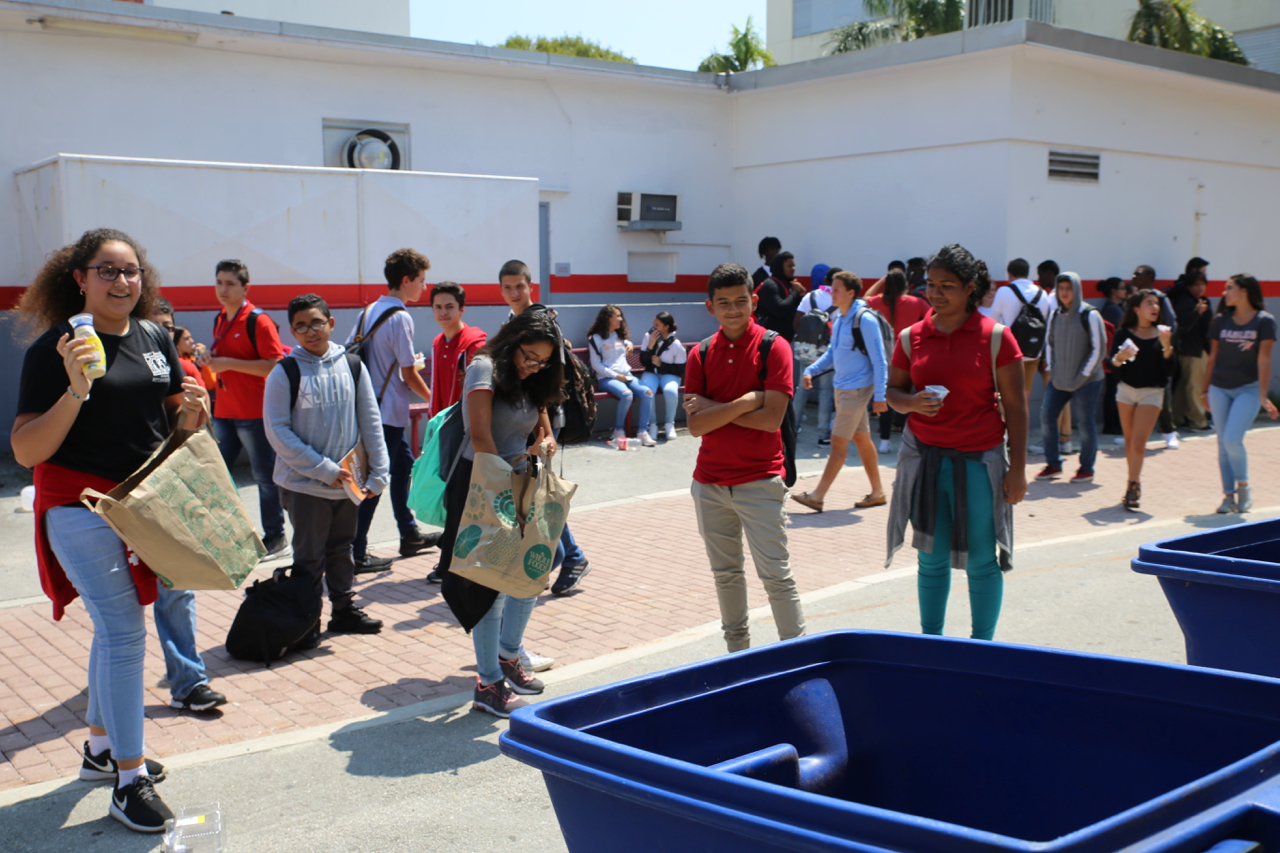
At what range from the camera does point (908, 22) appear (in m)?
32.0

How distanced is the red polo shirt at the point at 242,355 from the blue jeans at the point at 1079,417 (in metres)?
7.54

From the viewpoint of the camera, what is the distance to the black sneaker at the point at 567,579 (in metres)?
6.79

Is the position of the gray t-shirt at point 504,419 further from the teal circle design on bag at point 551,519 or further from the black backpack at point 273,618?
the black backpack at point 273,618

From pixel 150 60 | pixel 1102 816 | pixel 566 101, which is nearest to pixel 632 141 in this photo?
pixel 566 101

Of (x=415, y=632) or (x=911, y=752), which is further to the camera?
(x=415, y=632)

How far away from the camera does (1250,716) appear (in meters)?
2.12

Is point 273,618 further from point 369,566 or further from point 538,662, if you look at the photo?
point 369,566

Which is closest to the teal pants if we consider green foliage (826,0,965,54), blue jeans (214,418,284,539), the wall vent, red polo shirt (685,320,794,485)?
red polo shirt (685,320,794,485)

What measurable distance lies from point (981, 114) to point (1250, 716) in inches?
525

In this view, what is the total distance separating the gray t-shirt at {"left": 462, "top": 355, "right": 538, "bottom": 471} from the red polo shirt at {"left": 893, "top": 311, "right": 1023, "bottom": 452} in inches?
72.6

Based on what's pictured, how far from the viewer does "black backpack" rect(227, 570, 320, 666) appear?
547 centimetres

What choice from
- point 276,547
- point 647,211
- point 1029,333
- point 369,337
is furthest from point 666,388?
point 276,547

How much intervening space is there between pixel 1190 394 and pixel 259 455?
1222cm

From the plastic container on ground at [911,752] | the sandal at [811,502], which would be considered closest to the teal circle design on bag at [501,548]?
the plastic container on ground at [911,752]
